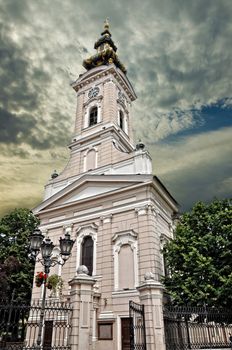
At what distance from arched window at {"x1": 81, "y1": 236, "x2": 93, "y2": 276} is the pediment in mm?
3101

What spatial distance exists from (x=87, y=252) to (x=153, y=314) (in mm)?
10990

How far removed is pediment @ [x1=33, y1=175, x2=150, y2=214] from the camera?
68.3ft

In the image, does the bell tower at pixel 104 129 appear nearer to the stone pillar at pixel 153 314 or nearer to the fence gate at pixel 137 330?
the stone pillar at pixel 153 314

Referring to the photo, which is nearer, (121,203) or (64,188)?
(121,203)

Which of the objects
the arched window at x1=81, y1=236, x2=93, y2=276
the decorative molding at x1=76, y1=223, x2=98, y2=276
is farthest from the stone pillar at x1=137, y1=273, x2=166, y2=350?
the decorative molding at x1=76, y1=223, x2=98, y2=276

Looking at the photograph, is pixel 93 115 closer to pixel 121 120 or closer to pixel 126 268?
pixel 121 120

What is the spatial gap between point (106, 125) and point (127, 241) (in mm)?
11288

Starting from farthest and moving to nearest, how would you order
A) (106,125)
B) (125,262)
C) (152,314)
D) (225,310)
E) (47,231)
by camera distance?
(106,125), (47,231), (125,262), (225,310), (152,314)

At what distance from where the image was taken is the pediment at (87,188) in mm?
20812

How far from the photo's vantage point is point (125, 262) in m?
18.8

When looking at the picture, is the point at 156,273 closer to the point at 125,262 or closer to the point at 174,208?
the point at 125,262

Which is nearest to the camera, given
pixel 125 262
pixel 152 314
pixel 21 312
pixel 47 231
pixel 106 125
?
pixel 21 312

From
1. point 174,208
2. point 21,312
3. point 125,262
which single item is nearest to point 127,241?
point 125,262

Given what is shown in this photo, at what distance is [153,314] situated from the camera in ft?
33.5
